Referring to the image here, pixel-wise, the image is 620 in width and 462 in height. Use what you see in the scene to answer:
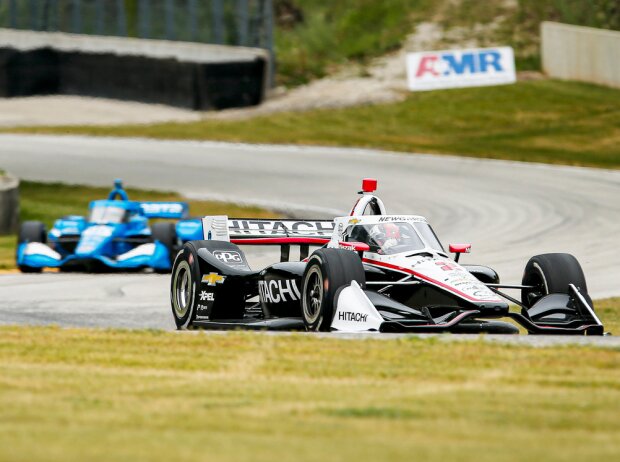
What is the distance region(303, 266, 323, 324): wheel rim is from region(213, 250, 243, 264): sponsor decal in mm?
1822

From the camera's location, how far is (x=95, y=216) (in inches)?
885

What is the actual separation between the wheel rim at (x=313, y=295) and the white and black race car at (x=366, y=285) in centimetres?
1

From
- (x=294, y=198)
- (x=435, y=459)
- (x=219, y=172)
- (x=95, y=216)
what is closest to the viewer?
(x=435, y=459)

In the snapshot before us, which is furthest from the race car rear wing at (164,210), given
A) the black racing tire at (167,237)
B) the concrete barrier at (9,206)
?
the concrete barrier at (9,206)

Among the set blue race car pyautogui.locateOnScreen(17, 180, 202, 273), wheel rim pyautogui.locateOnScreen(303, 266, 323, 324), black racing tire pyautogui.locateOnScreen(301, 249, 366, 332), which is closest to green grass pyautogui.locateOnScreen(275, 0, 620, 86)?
blue race car pyautogui.locateOnScreen(17, 180, 202, 273)

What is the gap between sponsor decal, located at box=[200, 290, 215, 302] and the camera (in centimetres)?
1432

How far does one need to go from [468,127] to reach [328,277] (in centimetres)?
3067

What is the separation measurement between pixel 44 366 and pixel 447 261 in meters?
4.93

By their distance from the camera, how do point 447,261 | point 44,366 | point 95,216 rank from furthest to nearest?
1. point 95,216
2. point 447,261
3. point 44,366

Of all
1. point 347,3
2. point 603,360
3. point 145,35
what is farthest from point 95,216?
point 347,3

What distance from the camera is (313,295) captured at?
12852 mm

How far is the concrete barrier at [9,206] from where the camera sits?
1012 inches

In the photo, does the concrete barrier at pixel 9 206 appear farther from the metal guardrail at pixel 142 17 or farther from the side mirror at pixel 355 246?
the metal guardrail at pixel 142 17

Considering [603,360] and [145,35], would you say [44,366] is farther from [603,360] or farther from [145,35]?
[145,35]
